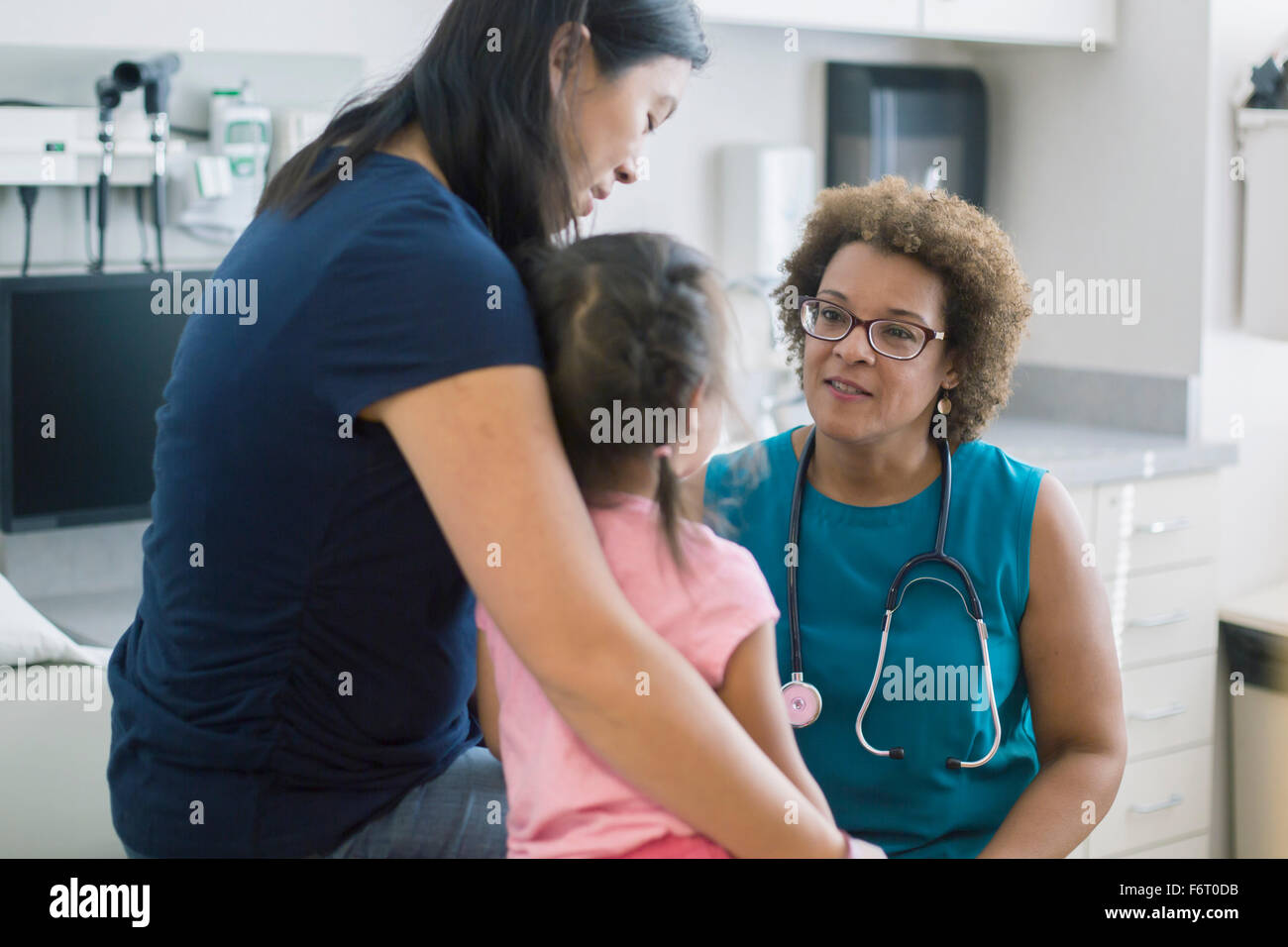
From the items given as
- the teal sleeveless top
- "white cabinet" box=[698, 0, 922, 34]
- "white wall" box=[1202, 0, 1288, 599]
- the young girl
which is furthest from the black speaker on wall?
the young girl

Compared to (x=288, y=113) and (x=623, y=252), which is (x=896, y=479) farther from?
(x=288, y=113)

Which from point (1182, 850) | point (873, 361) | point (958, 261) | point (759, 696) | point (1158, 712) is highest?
point (958, 261)

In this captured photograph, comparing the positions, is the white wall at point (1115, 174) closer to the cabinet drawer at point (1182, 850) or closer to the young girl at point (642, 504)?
the cabinet drawer at point (1182, 850)

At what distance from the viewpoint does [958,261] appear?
1449 mm

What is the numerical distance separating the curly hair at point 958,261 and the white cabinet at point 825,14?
107cm

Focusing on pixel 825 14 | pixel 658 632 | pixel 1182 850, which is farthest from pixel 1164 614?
pixel 658 632

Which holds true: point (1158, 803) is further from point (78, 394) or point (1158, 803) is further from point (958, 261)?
point (78, 394)

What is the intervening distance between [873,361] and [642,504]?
0.54 metres

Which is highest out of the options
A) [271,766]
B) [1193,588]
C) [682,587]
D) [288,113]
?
[288,113]

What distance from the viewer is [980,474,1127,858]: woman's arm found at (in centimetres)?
133

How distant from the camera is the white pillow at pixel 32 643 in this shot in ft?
5.86

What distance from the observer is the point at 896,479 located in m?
1.46
